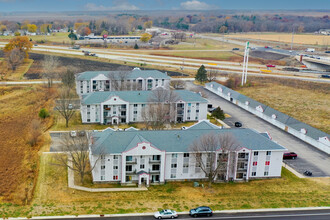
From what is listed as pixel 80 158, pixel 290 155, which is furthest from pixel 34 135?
pixel 290 155

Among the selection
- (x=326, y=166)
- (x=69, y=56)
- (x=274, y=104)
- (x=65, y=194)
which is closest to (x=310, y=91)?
(x=274, y=104)

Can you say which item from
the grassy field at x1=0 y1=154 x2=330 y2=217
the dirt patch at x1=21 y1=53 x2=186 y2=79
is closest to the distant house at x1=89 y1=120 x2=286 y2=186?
the grassy field at x1=0 y1=154 x2=330 y2=217

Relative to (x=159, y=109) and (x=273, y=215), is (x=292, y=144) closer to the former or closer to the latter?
(x=159, y=109)

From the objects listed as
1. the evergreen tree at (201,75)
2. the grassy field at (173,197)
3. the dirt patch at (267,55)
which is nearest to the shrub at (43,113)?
the grassy field at (173,197)

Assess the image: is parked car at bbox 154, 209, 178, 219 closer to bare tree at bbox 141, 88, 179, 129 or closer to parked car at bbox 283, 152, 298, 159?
parked car at bbox 283, 152, 298, 159

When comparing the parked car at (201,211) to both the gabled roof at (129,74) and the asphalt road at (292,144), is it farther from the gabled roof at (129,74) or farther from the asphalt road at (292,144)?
the gabled roof at (129,74)
